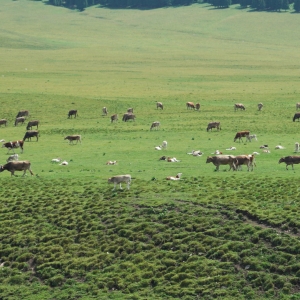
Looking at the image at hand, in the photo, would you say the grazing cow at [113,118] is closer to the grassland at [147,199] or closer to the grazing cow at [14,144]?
the grassland at [147,199]

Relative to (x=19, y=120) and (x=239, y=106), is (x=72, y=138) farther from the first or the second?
(x=239, y=106)

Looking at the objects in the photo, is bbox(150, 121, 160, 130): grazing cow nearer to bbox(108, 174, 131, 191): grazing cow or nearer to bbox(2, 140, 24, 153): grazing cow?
bbox(2, 140, 24, 153): grazing cow

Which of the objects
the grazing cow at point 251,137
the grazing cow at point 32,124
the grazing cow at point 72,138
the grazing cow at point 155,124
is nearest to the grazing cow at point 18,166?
the grazing cow at point 72,138

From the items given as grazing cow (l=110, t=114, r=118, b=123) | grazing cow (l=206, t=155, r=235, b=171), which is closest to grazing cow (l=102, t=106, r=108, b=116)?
grazing cow (l=110, t=114, r=118, b=123)

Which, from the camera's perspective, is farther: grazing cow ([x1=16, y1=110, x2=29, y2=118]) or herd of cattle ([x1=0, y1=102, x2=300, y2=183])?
grazing cow ([x1=16, y1=110, x2=29, y2=118])

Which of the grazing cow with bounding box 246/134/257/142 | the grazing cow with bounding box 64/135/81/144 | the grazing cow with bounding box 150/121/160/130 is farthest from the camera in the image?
the grazing cow with bounding box 150/121/160/130

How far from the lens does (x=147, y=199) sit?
86.8ft

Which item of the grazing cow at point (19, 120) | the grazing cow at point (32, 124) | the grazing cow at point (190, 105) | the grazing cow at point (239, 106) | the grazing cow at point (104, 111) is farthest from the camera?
the grazing cow at point (190, 105)

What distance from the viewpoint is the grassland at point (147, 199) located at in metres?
20.0

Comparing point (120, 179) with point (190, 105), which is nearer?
point (120, 179)

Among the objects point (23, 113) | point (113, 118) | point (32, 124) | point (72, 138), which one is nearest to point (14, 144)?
point (72, 138)

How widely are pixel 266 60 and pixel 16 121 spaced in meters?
72.6

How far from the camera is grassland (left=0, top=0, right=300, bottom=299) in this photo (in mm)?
20031

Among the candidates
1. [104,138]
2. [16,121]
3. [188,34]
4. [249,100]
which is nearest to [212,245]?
[104,138]
